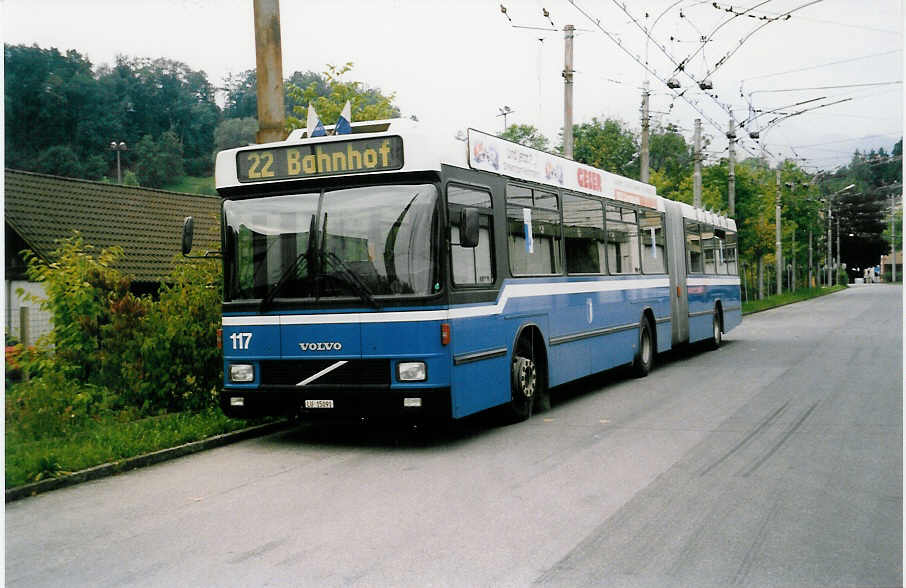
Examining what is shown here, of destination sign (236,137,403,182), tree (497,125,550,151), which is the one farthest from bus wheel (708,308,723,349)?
tree (497,125,550,151)

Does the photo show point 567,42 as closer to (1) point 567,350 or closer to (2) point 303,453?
(1) point 567,350

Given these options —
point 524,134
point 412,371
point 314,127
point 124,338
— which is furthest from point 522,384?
point 524,134

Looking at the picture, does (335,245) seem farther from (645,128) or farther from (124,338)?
(645,128)

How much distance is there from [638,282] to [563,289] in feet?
11.8

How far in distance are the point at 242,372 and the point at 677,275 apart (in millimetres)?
10698

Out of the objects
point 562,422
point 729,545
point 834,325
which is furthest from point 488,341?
point 834,325

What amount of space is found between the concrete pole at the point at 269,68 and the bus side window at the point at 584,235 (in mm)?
3964

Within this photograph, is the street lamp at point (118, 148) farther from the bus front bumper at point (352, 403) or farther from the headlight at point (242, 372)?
the bus front bumper at point (352, 403)

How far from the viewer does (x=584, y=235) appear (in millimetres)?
13352

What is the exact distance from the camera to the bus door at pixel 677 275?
58.3ft

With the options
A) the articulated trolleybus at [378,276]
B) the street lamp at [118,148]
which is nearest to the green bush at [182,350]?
the articulated trolleybus at [378,276]

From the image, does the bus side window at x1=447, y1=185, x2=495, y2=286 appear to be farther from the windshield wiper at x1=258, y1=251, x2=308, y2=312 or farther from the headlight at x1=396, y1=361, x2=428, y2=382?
the windshield wiper at x1=258, y1=251, x2=308, y2=312

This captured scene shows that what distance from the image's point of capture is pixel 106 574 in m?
5.42

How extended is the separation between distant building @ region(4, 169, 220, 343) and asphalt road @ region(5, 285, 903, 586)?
14324mm
